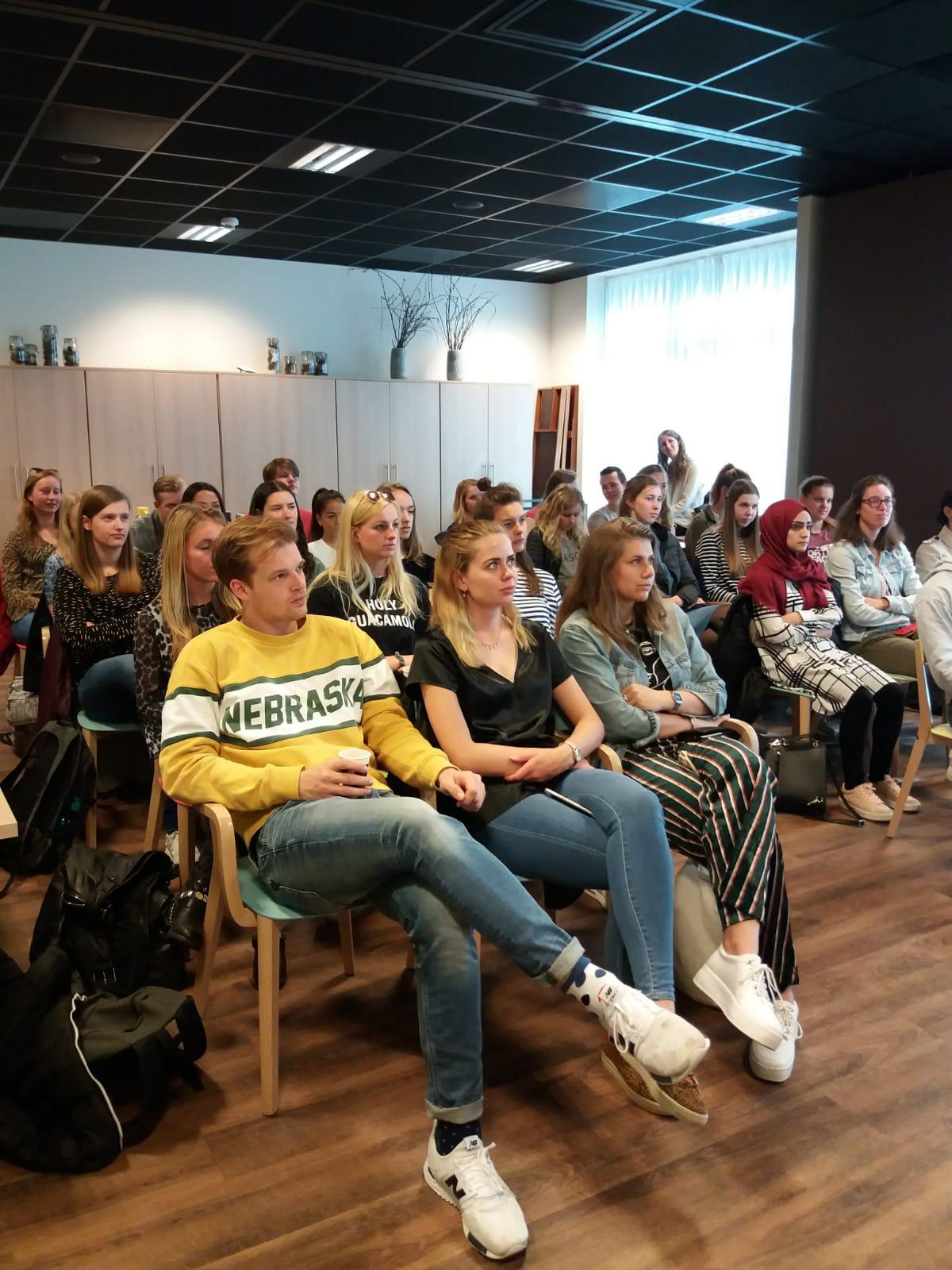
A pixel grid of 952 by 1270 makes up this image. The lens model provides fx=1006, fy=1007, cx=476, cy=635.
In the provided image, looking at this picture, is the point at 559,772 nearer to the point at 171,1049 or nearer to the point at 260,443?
the point at 171,1049

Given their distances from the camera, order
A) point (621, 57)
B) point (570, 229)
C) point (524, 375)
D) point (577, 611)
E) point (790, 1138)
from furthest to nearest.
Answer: point (524, 375)
point (570, 229)
point (621, 57)
point (577, 611)
point (790, 1138)

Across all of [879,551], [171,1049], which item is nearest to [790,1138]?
[171,1049]

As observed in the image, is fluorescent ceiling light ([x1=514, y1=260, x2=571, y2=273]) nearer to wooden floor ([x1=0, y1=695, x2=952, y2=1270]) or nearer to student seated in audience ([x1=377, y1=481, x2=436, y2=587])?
student seated in audience ([x1=377, y1=481, x2=436, y2=587])

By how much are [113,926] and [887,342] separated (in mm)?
5678

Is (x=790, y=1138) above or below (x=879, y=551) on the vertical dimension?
below

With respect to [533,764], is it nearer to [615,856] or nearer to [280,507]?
[615,856]

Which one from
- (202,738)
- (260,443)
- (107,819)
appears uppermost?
(260,443)

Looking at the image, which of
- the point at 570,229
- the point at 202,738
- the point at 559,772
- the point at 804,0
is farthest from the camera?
the point at 570,229

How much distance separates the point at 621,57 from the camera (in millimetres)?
4230

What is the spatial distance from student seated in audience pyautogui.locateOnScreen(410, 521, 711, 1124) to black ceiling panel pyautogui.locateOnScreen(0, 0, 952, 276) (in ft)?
8.25

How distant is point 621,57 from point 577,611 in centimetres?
275

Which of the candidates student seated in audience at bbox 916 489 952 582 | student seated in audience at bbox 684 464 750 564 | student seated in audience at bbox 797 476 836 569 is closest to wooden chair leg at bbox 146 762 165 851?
student seated in audience at bbox 916 489 952 582

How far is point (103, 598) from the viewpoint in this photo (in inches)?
140

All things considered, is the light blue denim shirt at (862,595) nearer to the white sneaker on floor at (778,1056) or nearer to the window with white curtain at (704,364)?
the white sneaker on floor at (778,1056)
